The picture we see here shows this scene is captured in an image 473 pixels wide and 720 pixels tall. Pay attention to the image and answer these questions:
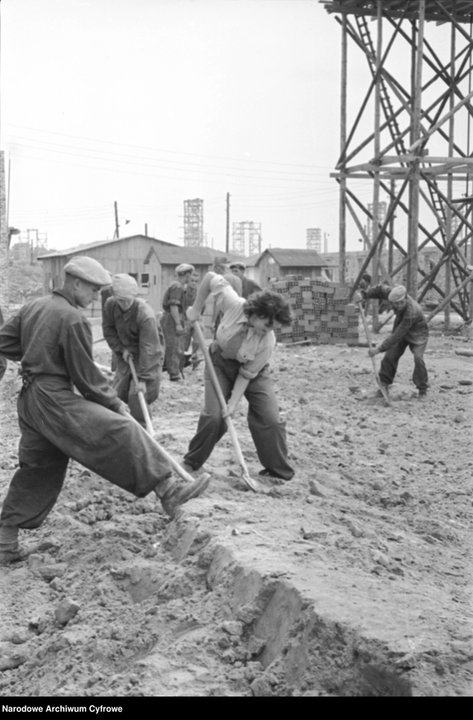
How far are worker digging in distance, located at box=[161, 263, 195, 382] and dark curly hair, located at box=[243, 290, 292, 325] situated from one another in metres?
6.17

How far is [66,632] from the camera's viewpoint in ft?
13.4

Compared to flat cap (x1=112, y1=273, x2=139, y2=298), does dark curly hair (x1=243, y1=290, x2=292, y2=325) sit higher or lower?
lower

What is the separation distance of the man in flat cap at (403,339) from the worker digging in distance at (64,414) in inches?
256

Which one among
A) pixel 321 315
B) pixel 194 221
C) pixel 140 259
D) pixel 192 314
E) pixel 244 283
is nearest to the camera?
pixel 192 314

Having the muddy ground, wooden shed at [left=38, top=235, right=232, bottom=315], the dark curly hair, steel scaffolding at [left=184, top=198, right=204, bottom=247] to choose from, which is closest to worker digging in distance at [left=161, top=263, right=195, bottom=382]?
the muddy ground

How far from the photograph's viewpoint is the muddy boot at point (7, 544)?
5.10 metres

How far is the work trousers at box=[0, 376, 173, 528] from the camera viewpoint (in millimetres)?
4863

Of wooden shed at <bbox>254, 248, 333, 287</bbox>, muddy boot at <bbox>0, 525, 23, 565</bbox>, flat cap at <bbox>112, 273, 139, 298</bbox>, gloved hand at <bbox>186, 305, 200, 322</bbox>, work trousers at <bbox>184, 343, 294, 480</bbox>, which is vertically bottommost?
muddy boot at <bbox>0, 525, 23, 565</bbox>

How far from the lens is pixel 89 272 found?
16.1 ft

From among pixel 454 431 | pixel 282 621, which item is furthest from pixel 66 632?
pixel 454 431

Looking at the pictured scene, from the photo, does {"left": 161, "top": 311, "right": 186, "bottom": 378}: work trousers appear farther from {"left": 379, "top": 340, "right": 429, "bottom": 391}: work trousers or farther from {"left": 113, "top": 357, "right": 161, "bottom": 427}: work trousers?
{"left": 113, "top": 357, "right": 161, "bottom": 427}: work trousers

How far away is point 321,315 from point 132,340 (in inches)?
442

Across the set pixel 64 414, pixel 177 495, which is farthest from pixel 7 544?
pixel 177 495

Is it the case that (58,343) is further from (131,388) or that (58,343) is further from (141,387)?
(131,388)
